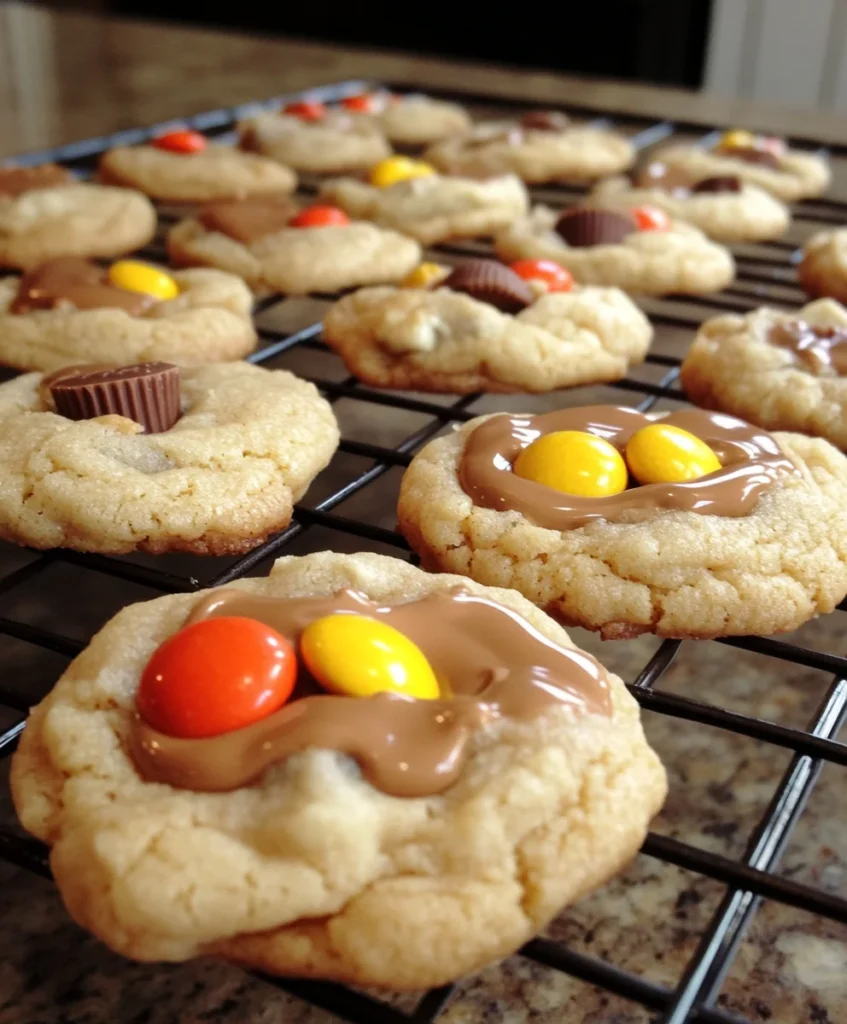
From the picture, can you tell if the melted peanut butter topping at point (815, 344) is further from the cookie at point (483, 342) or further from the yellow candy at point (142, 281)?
the yellow candy at point (142, 281)

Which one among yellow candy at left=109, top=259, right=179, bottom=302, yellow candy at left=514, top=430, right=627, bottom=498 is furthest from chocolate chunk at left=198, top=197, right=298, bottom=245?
yellow candy at left=514, top=430, right=627, bottom=498

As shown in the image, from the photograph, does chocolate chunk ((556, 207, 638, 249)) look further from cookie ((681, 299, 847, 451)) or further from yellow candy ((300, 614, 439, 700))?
yellow candy ((300, 614, 439, 700))

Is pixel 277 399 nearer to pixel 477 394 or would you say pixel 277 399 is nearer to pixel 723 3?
pixel 477 394

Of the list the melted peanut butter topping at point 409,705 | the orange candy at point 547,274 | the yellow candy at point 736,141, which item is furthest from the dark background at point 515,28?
the melted peanut butter topping at point 409,705

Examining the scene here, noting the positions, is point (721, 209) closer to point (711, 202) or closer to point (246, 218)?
point (711, 202)

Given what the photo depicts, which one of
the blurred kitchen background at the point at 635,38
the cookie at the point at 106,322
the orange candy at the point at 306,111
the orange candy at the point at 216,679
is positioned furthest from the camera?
the blurred kitchen background at the point at 635,38
